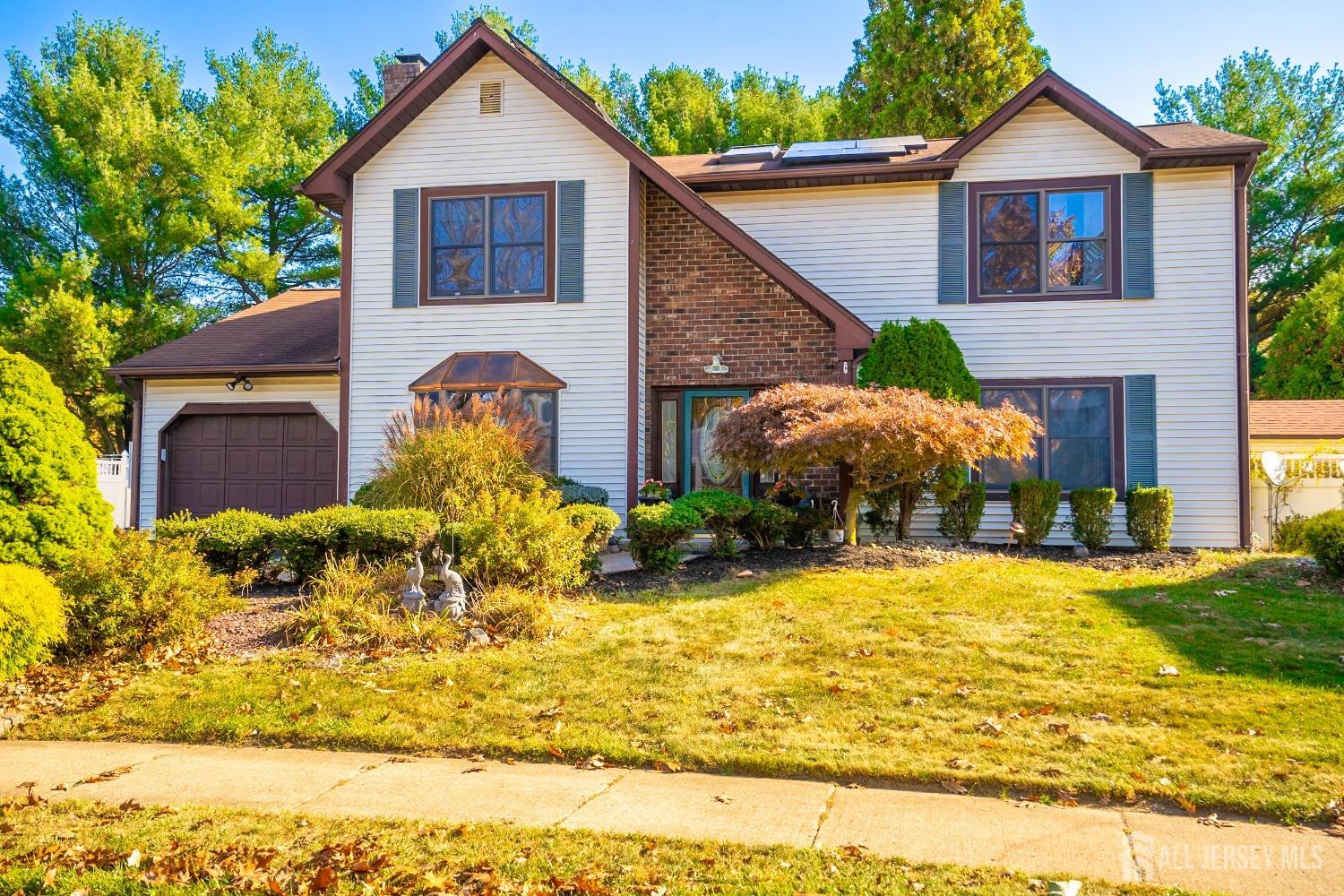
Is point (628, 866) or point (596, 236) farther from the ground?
point (596, 236)

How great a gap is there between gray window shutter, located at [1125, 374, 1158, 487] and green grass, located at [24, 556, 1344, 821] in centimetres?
492

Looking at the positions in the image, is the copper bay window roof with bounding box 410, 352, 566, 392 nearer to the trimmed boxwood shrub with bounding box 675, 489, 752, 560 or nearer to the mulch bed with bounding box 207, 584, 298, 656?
the trimmed boxwood shrub with bounding box 675, 489, 752, 560

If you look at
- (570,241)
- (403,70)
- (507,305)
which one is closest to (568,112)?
(570,241)

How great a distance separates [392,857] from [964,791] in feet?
8.81

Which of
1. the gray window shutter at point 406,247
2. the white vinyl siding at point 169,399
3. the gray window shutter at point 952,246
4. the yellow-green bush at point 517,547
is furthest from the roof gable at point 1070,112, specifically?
the white vinyl siding at point 169,399

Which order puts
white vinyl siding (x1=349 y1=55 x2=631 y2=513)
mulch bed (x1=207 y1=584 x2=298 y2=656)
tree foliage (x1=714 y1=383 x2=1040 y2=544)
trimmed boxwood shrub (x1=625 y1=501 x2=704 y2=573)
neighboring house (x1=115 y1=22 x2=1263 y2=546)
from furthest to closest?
white vinyl siding (x1=349 y1=55 x2=631 y2=513), neighboring house (x1=115 y1=22 x2=1263 y2=546), trimmed boxwood shrub (x1=625 y1=501 x2=704 y2=573), tree foliage (x1=714 y1=383 x2=1040 y2=544), mulch bed (x1=207 y1=584 x2=298 y2=656)

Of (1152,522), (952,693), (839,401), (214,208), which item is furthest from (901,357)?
(214,208)

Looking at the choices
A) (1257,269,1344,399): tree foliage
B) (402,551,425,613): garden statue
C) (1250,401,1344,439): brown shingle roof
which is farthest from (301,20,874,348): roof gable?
(1257,269,1344,399): tree foliage

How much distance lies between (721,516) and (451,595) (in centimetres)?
333

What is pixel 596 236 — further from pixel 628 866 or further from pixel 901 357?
pixel 628 866

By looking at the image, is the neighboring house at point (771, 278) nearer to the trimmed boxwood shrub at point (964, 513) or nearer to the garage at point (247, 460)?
the trimmed boxwood shrub at point (964, 513)

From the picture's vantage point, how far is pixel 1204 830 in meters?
4.27

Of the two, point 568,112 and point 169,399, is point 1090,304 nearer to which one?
point 568,112

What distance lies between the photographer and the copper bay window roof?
44.3 ft
